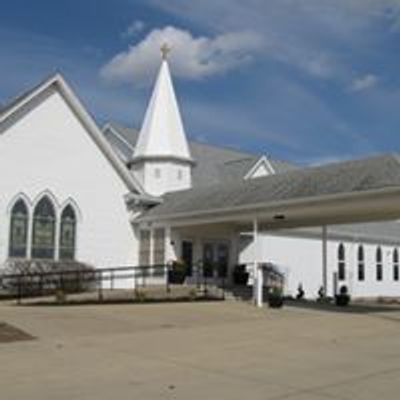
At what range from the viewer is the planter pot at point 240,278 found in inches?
1374

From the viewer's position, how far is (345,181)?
2491cm

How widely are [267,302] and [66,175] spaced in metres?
10.5

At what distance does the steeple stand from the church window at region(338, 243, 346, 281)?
933cm

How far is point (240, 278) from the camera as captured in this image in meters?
35.0

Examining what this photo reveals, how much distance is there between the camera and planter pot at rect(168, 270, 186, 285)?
3156 centimetres

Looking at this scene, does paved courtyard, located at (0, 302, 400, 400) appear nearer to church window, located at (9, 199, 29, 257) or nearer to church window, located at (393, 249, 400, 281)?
church window, located at (9, 199, 29, 257)

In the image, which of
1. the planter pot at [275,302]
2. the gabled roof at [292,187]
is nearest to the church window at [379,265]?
the gabled roof at [292,187]

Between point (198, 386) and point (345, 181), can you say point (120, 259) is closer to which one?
point (345, 181)

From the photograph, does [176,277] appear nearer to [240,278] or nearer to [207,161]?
[240,278]

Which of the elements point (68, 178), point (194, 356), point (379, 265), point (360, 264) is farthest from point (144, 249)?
point (194, 356)

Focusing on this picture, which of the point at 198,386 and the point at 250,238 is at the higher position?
the point at 250,238

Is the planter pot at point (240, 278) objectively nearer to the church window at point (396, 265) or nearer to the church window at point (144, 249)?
the church window at point (144, 249)

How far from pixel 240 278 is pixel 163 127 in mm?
9582

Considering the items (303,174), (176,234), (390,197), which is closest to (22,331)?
(390,197)
